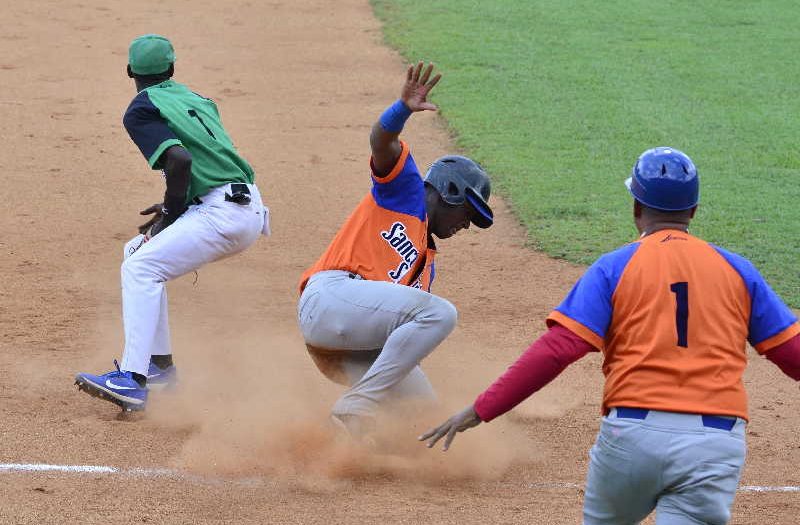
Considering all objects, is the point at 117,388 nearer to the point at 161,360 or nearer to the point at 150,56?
the point at 161,360

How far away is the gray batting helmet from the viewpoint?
20.1 feet

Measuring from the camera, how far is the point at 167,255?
6688mm

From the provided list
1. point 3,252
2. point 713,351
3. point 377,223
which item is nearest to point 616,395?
point 713,351

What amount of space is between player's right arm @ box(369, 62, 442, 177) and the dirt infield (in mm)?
1389

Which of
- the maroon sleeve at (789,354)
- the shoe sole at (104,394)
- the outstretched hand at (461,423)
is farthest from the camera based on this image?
the shoe sole at (104,394)

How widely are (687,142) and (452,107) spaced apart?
2.91 meters

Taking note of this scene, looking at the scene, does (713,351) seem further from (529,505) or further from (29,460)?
(29,460)

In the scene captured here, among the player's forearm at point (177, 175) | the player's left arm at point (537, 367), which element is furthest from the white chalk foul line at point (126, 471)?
the player's left arm at point (537, 367)

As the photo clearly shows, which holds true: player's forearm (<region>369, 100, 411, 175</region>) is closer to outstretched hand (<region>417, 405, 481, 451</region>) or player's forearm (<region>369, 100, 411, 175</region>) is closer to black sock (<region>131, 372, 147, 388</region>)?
outstretched hand (<region>417, 405, 481, 451</region>)

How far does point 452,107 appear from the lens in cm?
1466

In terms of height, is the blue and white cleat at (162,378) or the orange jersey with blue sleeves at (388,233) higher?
the orange jersey with blue sleeves at (388,233)

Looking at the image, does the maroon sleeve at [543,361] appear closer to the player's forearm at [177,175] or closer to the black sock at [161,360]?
the player's forearm at [177,175]

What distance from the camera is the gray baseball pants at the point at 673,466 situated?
3928 mm

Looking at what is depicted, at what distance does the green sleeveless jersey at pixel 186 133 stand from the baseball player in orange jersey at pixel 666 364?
312cm
